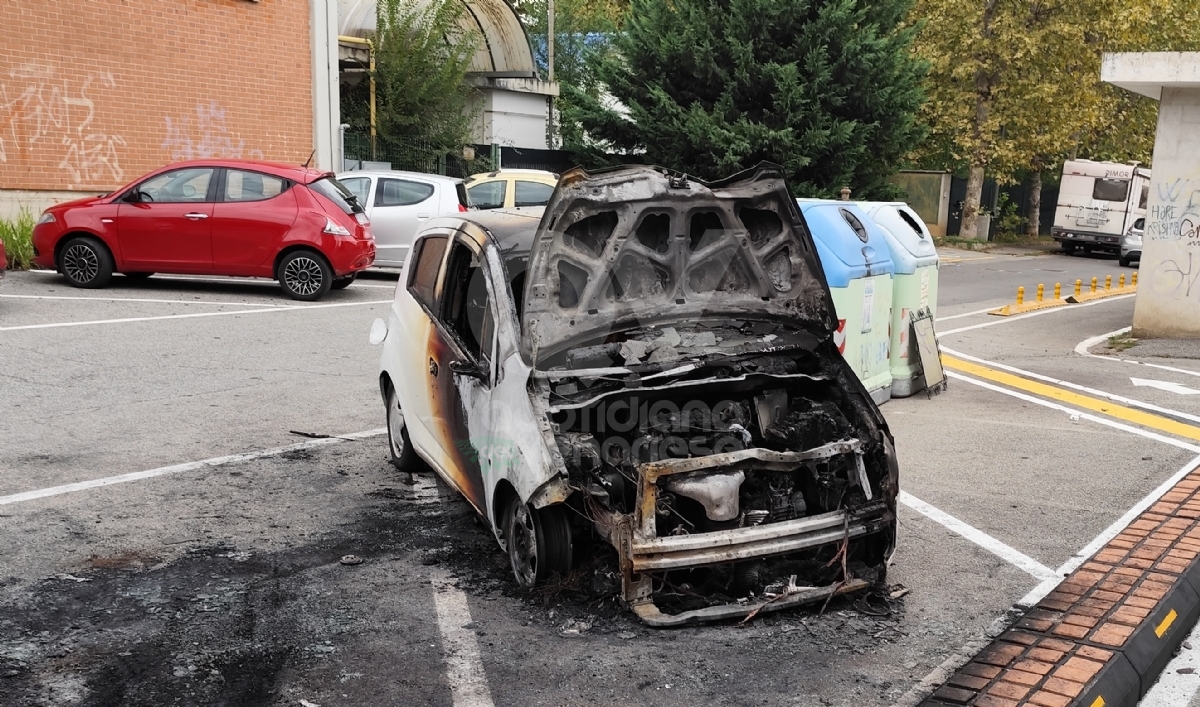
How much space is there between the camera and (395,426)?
→ 6957 millimetres

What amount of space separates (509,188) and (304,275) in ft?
14.1

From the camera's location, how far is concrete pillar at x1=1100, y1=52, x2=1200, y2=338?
529 inches

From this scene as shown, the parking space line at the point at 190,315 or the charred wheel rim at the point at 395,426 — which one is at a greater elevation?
the charred wheel rim at the point at 395,426

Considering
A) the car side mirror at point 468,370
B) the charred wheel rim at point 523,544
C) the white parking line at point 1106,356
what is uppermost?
the car side mirror at point 468,370

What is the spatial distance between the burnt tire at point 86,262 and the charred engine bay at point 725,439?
1034 centimetres

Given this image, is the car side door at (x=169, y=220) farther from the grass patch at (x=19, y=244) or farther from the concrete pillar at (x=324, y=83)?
the concrete pillar at (x=324, y=83)

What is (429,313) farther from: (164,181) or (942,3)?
(942,3)

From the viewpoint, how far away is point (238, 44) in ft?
63.9

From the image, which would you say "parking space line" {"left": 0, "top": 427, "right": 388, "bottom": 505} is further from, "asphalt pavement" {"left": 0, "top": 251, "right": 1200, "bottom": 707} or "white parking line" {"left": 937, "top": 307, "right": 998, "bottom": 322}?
"white parking line" {"left": 937, "top": 307, "right": 998, "bottom": 322}

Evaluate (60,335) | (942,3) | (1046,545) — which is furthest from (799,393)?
(942,3)

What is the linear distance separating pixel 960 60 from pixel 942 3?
1753mm

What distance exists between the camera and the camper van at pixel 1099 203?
1248 inches

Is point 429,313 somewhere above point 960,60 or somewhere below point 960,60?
below

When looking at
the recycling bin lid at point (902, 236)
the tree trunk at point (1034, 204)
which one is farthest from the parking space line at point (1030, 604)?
the tree trunk at point (1034, 204)
